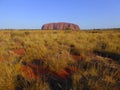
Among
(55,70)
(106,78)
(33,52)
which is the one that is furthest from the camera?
(33,52)

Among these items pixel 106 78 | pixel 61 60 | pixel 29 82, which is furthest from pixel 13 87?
pixel 61 60

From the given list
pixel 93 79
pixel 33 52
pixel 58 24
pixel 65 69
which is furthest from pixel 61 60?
pixel 58 24

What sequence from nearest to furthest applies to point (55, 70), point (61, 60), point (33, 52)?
point (55, 70), point (61, 60), point (33, 52)

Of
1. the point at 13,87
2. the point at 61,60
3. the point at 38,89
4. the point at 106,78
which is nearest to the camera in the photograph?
the point at 38,89

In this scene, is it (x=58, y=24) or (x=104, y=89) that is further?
(x=58, y=24)

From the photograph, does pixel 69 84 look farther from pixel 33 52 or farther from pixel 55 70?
pixel 33 52

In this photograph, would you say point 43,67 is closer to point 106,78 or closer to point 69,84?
point 69,84

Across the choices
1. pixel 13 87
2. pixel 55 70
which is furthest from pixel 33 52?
pixel 13 87

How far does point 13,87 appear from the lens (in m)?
4.18

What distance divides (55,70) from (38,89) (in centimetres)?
200

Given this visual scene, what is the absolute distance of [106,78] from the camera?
176 inches

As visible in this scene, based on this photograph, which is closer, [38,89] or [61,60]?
[38,89]

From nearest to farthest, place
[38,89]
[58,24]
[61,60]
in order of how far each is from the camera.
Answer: [38,89], [61,60], [58,24]

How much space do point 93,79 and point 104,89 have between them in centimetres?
44
